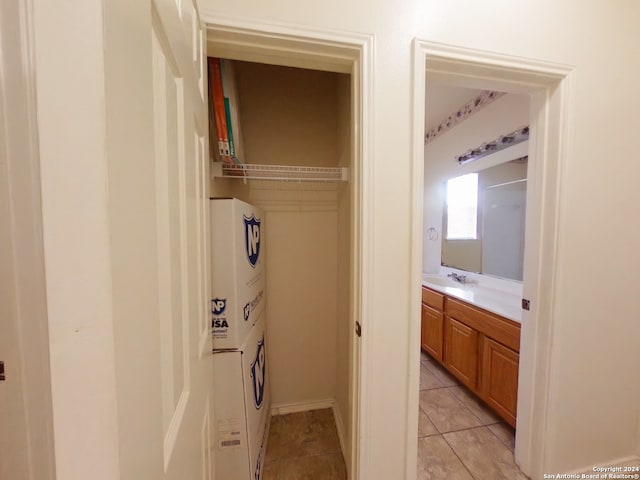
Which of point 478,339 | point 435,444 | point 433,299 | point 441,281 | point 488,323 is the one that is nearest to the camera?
point 435,444

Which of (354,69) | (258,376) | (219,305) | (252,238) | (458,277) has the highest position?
(354,69)

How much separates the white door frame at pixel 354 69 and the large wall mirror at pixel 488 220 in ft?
5.78

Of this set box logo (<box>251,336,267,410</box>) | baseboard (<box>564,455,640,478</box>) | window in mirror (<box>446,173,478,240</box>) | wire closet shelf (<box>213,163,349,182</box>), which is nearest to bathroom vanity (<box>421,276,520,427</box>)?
baseboard (<box>564,455,640,478</box>)

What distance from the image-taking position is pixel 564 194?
→ 1.06m

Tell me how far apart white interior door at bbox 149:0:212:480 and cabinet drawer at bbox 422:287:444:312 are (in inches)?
75.6

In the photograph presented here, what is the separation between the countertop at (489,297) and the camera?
1547 mm

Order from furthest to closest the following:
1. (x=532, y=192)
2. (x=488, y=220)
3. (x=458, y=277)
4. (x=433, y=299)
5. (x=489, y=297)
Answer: (x=458, y=277) → (x=488, y=220) → (x=433, y=299) → (x=489, y=297) → (x=532, y=192)

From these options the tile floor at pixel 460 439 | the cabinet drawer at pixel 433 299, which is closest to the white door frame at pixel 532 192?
the tile floor at pixel 460 439

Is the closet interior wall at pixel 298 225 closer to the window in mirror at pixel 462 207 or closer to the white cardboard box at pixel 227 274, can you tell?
the white cardboard box at pixel 227 274

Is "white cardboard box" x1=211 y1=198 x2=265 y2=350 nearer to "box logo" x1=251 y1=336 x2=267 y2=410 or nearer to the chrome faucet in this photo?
"box logo" x1=251 y1=336 x2=267 y2=410

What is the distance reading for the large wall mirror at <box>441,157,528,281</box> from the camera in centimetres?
200

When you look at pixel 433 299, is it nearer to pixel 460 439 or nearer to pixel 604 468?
pixel 460 439

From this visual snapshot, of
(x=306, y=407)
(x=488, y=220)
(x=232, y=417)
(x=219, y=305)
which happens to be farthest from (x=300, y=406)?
(x=488, y=220)

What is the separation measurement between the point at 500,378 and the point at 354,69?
1.94 m
